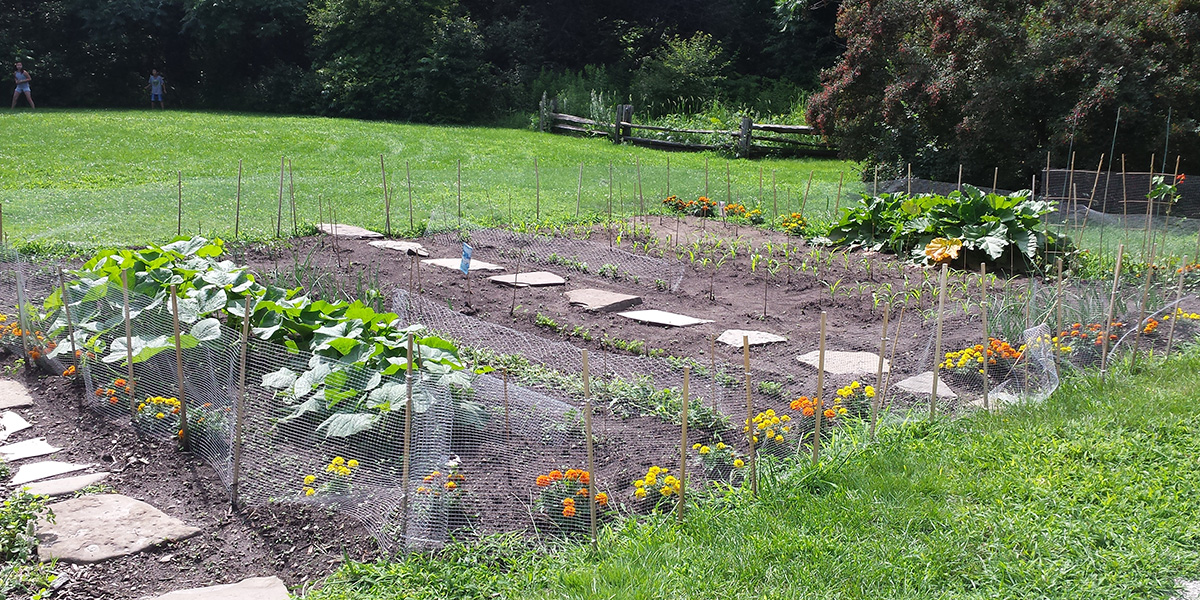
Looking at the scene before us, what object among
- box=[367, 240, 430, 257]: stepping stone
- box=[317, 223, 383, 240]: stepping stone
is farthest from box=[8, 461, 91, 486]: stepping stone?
box=[317, 223, 383, 240]: stepping stone

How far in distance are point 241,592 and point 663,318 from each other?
3311 mm

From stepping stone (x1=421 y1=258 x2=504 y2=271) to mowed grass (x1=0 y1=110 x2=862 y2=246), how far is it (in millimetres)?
1482

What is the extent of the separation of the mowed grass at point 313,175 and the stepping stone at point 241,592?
17.4ft


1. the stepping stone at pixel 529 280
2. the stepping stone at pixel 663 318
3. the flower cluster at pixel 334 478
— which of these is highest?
the stepping stone at pixel 529 280

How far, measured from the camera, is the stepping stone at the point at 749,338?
4957 millimetres

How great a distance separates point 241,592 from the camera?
2.57 metres

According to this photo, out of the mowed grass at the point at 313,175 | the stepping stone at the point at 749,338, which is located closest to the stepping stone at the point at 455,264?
the mowed grass at the point at 313,175

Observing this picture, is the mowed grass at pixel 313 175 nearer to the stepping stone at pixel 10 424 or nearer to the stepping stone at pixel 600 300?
the stepping stone at pixel 600 300

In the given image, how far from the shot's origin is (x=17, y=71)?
19891 millimetres

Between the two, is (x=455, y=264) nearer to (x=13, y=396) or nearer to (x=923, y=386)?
(x=13, y=396)

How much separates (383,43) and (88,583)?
20.6 m

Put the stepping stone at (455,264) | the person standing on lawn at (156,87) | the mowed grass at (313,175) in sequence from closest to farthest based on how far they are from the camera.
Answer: the stepping stone at (455,264) → the mowed grass at (313,175) → the person standing on lawn at (156,87)

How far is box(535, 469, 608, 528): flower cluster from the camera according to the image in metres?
2.88

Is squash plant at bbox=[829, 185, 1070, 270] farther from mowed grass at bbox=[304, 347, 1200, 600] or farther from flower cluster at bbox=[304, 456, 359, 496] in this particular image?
flower cluster at bbox=[304, 456, 359, 496]
